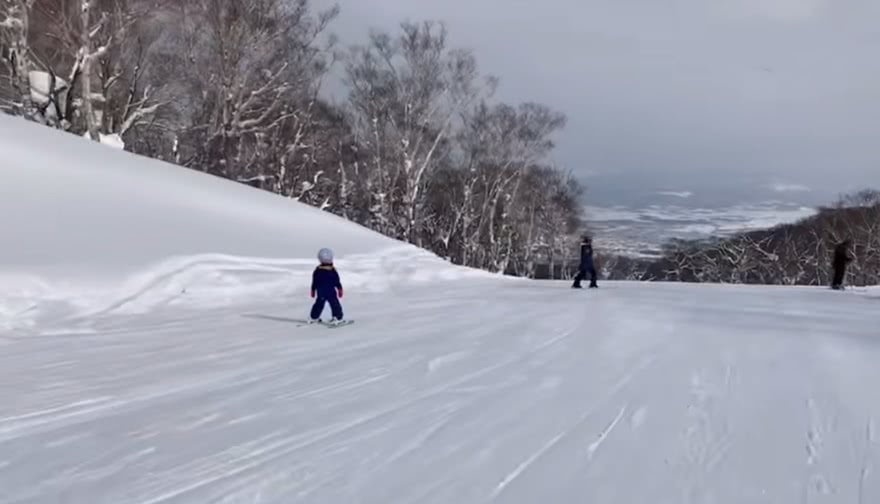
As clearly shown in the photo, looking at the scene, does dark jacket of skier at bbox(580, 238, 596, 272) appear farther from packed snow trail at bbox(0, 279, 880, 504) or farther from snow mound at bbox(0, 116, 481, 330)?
packed snow trail at bbox(0, 279, 880, 504)

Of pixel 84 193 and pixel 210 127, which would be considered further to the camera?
pixel 210 127

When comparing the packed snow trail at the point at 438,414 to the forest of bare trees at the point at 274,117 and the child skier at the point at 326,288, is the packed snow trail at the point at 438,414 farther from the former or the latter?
the forest of bare trees at the point at 274,117

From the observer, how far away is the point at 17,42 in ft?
64.0

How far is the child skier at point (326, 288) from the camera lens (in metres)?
9.96

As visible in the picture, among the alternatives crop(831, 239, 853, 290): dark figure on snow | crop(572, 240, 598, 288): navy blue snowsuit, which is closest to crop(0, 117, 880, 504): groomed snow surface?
crop(572, 240, 598, 288): navy blue snowsuit

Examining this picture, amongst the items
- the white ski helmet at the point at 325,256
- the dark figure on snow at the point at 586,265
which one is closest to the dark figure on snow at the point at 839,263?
the dark figure on snow at the point at 586,265

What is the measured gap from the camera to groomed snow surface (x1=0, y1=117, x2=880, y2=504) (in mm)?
4191

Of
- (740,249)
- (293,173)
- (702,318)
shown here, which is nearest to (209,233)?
(702,318)

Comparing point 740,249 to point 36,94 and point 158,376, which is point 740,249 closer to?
point 36,94

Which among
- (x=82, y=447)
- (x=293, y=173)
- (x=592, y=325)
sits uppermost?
(x=293, y=173)

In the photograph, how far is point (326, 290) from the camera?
9953 mm

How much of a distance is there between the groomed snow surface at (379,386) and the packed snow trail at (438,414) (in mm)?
25

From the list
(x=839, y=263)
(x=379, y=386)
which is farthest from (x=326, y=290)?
(x=839, y=263)

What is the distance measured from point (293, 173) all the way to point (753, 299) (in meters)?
24.7
